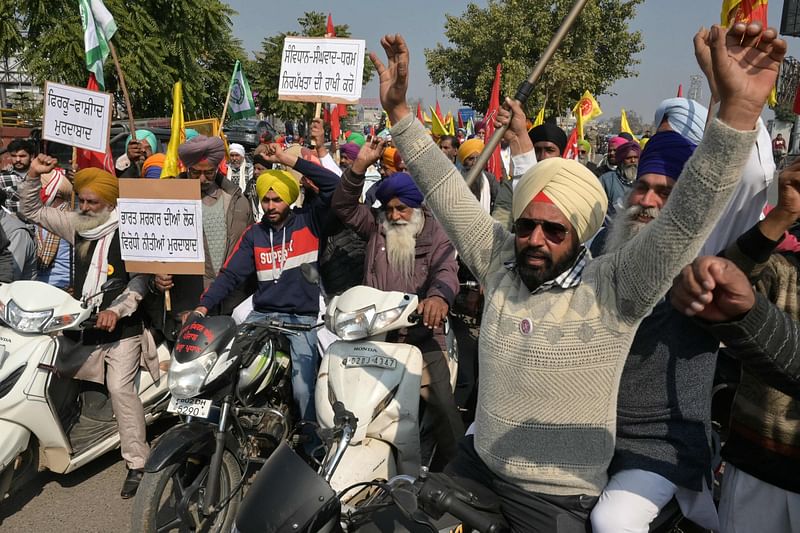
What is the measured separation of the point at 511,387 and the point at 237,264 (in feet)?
7.65

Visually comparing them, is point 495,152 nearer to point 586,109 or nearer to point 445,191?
point 586,109

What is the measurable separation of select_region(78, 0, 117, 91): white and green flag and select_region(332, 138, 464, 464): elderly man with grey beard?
368 centimetres

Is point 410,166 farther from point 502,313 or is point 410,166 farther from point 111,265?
point 111,265

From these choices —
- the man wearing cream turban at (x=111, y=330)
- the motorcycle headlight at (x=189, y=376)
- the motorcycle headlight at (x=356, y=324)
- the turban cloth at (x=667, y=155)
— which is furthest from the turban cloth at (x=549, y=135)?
the motorcycle headlight at (x=189, y=376)

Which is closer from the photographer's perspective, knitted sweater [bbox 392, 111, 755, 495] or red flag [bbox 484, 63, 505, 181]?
knitted sweater [bbox 392, 111, 755, 495]

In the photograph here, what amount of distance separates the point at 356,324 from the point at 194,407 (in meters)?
0.88

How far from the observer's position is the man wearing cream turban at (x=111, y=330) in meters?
3.75

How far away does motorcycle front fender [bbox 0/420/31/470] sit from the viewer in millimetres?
3201

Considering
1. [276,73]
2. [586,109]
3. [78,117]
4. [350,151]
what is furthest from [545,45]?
[78,117]

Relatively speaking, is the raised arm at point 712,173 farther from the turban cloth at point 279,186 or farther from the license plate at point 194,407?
the turban cloth at point 279,186

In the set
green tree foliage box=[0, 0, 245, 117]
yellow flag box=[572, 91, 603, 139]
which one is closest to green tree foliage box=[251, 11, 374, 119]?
green tree foliage box=[0, 0, 245, 117]

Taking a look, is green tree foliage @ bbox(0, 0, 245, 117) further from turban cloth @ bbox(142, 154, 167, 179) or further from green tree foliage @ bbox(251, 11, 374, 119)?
turban cloth @ bbox(142, 154, 167, 179)

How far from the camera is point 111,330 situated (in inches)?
143

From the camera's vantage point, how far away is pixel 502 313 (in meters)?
2.01
